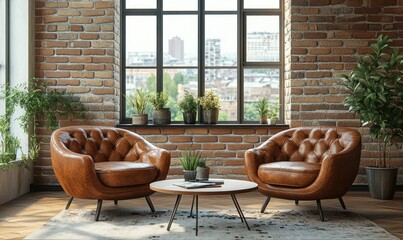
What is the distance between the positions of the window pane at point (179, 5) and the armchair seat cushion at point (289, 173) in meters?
2.92

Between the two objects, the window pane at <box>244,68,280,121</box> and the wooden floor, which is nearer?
the wooden floor

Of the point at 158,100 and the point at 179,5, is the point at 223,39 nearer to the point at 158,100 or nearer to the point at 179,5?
the point at 179,5

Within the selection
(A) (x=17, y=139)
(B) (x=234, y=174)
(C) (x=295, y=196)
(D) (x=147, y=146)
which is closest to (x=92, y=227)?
(D) (x=147, y=146)

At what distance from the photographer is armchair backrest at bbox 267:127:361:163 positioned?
18.4 feet

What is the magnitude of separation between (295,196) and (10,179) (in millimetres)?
3017

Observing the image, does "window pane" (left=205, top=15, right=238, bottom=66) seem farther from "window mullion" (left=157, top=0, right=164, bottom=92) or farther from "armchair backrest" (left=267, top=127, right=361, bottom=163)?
"armchair backrest" (left=267, top=127, right=361, bottom=163)

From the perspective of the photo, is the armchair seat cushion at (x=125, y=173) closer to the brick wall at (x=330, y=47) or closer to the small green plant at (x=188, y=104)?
the small green plant at (x=188, y=104)

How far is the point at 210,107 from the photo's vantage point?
7117 millimetres

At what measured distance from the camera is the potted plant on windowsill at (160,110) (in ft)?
23.3

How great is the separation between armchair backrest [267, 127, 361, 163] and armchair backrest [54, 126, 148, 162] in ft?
4.63

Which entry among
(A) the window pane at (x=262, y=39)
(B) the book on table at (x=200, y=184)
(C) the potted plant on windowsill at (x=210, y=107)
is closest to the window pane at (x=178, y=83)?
(C) the potted plant on windowsill at (x=210, y=107)

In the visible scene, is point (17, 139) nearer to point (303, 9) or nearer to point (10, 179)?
point (10, 179)

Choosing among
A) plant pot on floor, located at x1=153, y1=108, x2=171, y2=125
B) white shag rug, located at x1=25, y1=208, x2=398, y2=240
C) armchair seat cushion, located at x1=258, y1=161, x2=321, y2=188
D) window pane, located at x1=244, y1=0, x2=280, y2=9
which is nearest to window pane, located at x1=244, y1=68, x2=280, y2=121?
window pane, located at x1=244, y1=0, x2=280, y2=9

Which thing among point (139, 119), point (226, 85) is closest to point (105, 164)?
point (139, 119)
